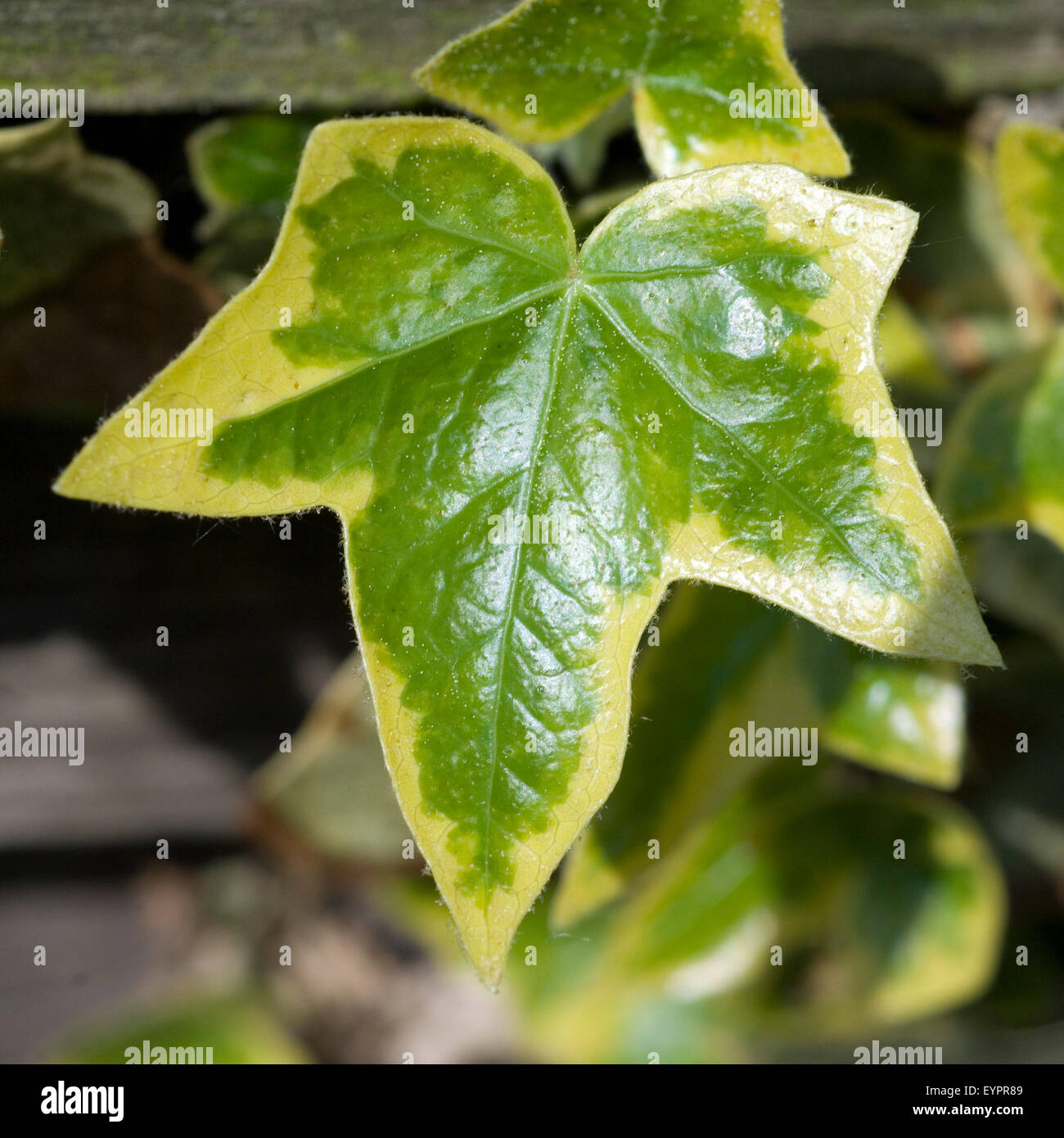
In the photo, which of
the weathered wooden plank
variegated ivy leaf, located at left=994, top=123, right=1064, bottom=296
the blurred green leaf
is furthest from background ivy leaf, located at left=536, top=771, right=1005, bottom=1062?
the weathered wooden plank

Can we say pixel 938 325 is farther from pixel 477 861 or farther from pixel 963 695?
pixel 477 861

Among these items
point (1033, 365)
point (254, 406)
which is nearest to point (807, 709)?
point (1033, 365)

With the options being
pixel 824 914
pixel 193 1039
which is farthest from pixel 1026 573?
pixel 193 1039

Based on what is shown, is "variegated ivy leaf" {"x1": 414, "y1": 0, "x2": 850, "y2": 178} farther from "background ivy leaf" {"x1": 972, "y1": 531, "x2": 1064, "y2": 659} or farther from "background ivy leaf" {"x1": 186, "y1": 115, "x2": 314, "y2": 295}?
→ "background ivy leaf" {"x1": 972, "y1": 531, "x2": 1064, "y2": 659}

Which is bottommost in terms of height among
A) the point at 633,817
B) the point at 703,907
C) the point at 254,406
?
the point at 703,907

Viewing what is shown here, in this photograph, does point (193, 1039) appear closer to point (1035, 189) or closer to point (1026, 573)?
point (1026, 573)

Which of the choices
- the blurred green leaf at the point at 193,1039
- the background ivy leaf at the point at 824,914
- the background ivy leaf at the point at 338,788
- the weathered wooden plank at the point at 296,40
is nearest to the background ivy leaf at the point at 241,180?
the weathered wooden plank at the point at 296,40
